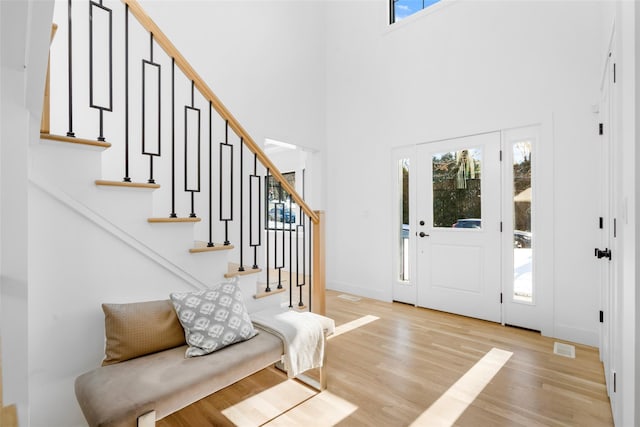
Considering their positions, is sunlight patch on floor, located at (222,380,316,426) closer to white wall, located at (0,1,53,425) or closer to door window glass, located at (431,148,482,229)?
white wall, located at (0,1,53,425)

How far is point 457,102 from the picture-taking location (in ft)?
12.3

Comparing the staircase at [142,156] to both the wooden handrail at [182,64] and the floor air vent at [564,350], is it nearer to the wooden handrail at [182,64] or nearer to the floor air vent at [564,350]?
the wooden handrail at [182,64]

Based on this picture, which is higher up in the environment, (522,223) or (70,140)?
(70,140)

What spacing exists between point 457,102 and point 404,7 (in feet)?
5.55

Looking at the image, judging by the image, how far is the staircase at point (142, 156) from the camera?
5.56 feet

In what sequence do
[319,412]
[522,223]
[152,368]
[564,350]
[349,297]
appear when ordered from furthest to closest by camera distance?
[349,297] < [522,223] < [564,350] < [319,412] < [152,368]

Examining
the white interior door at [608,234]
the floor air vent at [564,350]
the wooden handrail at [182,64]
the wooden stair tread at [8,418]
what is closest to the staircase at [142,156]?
the wooden handrail at [182,64]

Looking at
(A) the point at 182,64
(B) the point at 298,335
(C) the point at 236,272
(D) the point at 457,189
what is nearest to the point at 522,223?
(D) the point at 457,189

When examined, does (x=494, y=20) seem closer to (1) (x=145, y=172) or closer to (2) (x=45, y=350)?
(1) (x=145, y=172)

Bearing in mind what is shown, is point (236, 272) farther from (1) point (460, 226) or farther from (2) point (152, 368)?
(1) point (460, 226)

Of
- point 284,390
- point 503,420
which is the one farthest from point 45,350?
point 503,420

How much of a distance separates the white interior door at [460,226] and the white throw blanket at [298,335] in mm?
2172

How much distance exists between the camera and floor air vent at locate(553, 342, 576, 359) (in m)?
2.75

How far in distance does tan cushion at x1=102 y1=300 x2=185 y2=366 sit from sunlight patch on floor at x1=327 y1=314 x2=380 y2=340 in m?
1.69
